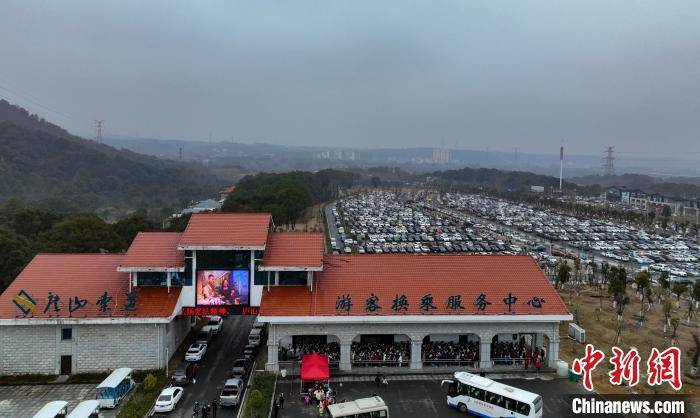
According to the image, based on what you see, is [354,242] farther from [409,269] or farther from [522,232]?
[409,269]

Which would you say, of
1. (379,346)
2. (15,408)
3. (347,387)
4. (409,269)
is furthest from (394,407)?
(15,408)

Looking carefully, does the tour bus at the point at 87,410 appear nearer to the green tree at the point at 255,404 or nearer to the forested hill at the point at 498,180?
the green tree at the point at 255,404

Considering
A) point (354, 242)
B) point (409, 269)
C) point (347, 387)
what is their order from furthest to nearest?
point (354, 242)
point (409, 269)
point (347, 387)

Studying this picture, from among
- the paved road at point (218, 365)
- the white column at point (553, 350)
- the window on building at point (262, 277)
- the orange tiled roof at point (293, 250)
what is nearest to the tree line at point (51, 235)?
the paved road at point (218, 365)

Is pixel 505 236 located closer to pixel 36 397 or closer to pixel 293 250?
pixel 293 250

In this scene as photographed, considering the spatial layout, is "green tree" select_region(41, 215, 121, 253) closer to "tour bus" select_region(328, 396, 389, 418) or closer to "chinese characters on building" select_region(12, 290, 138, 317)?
"chinese characters on building" select_region(12, 290, 138, 317)

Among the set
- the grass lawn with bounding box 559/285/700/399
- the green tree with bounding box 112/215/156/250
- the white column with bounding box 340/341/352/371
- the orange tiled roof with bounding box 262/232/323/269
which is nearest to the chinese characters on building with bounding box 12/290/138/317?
the orange tiled roof with bounding box 262/232/323/269

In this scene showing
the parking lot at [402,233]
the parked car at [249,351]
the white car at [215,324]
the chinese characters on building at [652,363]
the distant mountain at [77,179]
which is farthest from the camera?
the distant mountain at [77,179]
